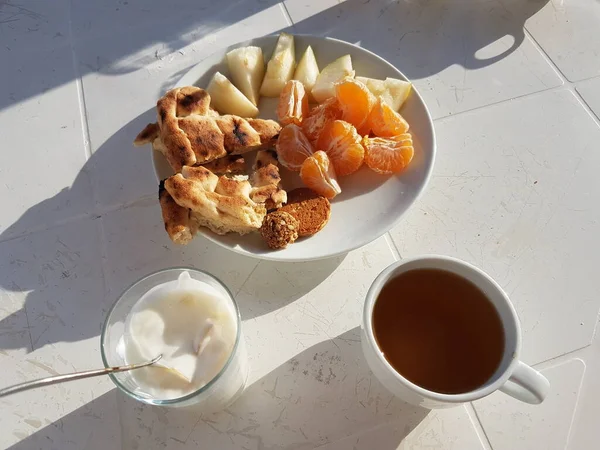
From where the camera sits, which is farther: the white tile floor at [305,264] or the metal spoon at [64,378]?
the white tile floor at [305,264]

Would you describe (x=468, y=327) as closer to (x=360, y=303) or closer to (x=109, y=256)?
(x=360, y=303)

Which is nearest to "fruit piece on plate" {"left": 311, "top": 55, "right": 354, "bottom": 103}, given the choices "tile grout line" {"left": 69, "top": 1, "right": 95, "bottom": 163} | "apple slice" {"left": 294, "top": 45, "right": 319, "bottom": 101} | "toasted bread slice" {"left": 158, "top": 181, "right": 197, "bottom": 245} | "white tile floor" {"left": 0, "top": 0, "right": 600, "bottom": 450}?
"apple slice" {"left": 294, "top": 45, "right": 319, "bottom": 101}

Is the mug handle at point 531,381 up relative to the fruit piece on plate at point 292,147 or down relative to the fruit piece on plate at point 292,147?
down

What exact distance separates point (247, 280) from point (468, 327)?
0.37m

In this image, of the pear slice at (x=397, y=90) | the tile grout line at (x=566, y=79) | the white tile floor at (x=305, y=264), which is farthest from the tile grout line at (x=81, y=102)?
the tile grout line at (x=566, y=79)

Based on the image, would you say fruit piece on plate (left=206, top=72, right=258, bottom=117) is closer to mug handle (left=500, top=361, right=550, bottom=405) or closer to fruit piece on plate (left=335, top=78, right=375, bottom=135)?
fruit piece on plate (left=335, top=78, right=375, bottom=135)

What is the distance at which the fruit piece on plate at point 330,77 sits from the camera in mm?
974

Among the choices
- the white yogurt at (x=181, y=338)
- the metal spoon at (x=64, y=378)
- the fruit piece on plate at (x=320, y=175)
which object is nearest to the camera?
the metal spoon at (x=64, y=378)

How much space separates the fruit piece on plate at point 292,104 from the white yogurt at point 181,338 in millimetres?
394

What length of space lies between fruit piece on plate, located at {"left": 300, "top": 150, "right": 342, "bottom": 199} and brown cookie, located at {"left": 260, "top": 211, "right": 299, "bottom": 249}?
0.32ft

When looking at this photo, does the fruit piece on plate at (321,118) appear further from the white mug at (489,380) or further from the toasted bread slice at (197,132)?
the white mug at (489,380)

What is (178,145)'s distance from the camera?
0.87m

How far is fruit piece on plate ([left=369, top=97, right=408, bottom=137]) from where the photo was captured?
0.91 metres

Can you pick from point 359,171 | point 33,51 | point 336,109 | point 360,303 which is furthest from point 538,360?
point 33,51
